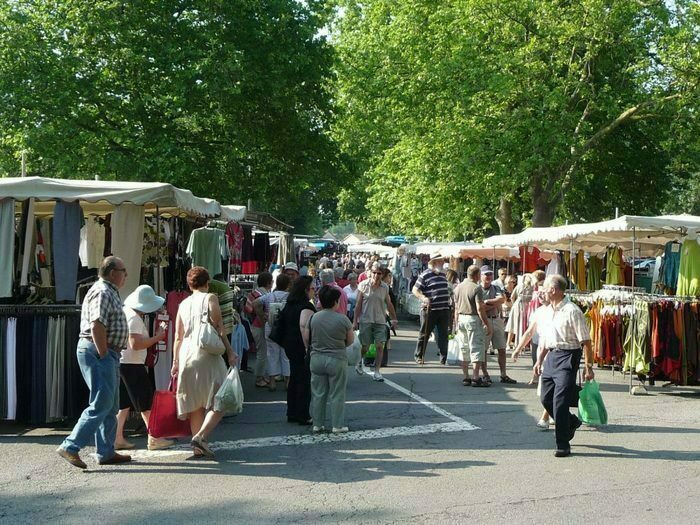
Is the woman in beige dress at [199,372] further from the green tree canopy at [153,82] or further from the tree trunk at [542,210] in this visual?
the tree trunk at [542,210]

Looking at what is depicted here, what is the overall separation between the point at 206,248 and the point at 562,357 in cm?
591

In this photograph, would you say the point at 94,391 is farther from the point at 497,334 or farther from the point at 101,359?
the point at 497,334

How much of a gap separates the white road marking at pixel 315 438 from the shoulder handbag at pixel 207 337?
114cm

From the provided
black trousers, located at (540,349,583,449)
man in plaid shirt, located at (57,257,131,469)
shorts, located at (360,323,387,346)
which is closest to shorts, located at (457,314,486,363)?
shorts, located at (360,323,387,346)

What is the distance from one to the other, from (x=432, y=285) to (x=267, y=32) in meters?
11.2

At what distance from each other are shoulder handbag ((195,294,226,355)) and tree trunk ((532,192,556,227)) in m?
24.1

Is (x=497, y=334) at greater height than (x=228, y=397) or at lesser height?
greater

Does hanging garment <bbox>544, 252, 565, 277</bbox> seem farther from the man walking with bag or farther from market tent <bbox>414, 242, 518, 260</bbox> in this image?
the man walking with bag

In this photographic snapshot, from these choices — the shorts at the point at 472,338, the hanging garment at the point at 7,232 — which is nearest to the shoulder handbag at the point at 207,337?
the hanging garment at the point at 7,232

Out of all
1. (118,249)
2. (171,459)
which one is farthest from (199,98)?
(171,459)

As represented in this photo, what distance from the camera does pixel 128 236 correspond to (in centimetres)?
952

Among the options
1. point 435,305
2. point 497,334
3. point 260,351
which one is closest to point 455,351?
point 497,334

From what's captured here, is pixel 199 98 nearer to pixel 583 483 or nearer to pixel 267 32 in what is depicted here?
pixel 267 32

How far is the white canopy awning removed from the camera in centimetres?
1200
